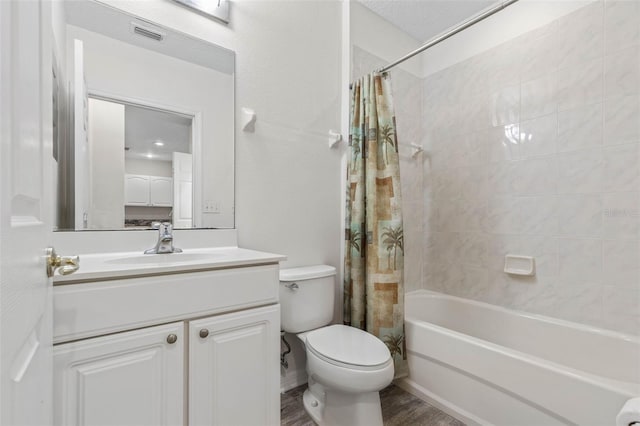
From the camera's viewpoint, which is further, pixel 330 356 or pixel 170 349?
pixel 330 356

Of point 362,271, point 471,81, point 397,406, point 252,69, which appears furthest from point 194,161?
point 471,81

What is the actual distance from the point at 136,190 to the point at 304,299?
1006 millimetres

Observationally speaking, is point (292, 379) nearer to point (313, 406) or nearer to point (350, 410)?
point (313, 406)

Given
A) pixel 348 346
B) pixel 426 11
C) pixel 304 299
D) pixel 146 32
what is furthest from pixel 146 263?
pixel 426 11

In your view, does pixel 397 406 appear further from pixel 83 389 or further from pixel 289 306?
pixel 83 389

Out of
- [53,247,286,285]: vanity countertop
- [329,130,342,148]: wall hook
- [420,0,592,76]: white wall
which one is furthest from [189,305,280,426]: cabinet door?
[420,0,592,76]: white wall

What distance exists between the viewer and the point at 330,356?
1.32 metres

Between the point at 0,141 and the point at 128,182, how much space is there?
3.76ft

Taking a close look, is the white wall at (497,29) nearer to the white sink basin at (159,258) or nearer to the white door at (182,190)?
the white door at (182,190)

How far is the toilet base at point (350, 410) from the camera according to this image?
1345 mm

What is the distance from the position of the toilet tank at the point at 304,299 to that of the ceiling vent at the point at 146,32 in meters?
1.33

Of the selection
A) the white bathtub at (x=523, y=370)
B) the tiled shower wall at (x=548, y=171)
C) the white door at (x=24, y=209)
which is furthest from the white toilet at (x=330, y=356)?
the tiled shower wall at (x=548, y=171)

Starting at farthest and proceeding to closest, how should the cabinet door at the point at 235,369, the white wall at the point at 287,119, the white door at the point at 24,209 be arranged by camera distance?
the white wall at the point at 287,119
the cabinet door at the point at 235,369
the white door at the point at 24,209

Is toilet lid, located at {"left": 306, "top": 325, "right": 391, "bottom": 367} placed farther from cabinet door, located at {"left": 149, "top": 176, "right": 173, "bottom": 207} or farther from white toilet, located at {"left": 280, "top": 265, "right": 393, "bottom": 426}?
cabinet door, located at {"left": 149, "top": 176, "right": 173, "bottom": 207}
